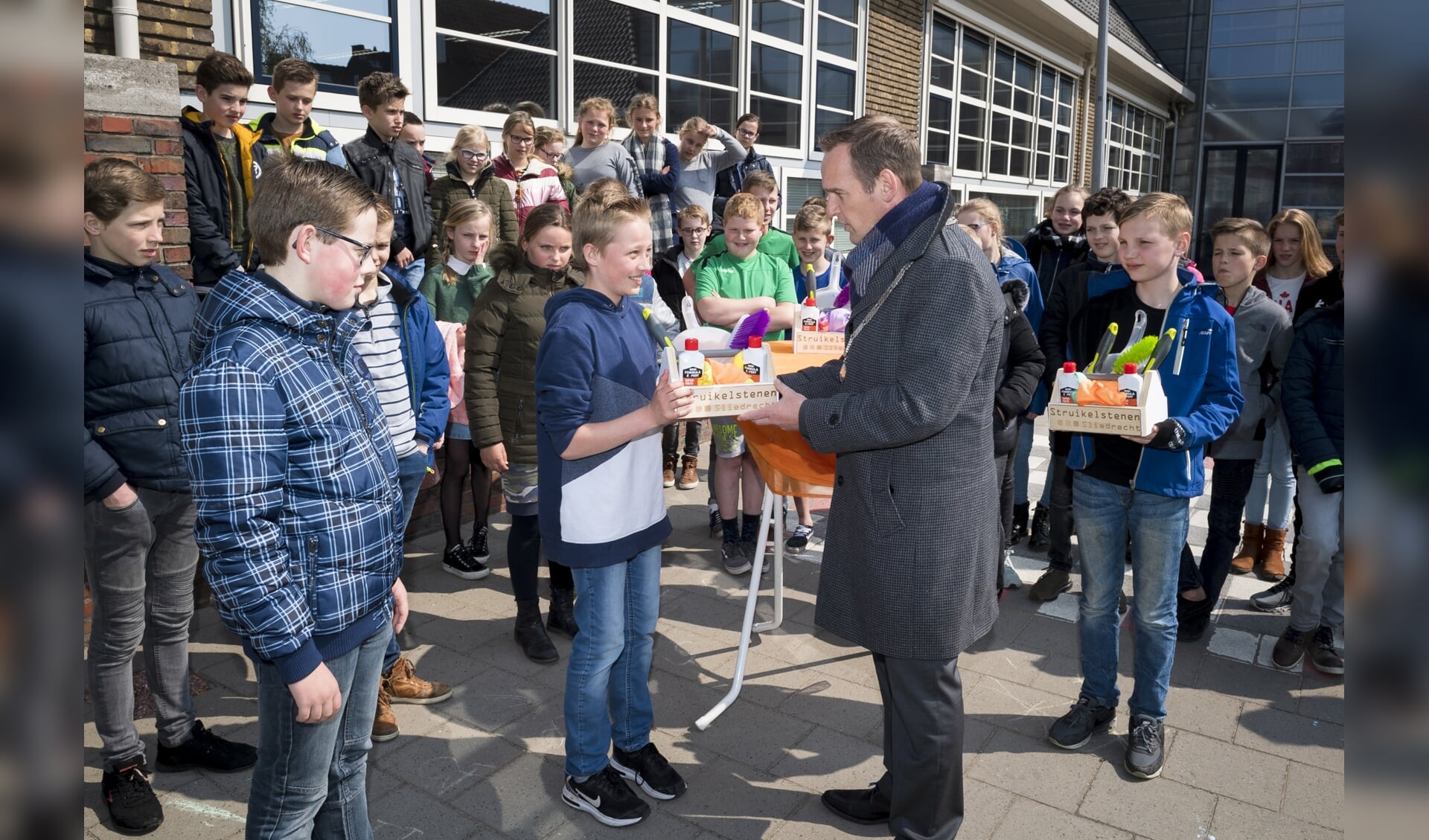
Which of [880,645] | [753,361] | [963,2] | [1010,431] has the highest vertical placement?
[963,2]

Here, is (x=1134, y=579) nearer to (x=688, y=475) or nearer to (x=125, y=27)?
(x=688, y=475)

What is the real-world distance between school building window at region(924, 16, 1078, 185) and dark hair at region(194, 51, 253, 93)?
10552 mm

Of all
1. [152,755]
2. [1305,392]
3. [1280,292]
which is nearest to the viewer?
[152,755]

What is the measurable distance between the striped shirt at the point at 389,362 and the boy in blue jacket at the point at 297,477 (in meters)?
1.42

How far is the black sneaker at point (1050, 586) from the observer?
529cm

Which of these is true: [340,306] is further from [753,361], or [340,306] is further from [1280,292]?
[1280,292]

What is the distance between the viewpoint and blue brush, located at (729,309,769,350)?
11.6ft

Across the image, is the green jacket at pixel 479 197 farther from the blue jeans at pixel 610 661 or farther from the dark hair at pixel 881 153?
the dark hair at pixel 881 153

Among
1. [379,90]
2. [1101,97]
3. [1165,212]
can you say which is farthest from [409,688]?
[1101,97]

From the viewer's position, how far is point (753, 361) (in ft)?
10.5

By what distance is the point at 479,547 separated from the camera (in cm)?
560

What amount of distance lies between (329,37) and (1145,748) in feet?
19.8

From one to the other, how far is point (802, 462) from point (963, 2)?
12867 millimetres

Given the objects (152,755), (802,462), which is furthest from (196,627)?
(802,462)
